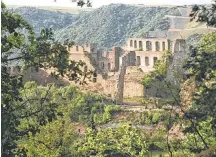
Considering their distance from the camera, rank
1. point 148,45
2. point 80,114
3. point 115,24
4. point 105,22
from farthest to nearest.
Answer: point 105,22, point 115,24, point 148,45, point 80,114

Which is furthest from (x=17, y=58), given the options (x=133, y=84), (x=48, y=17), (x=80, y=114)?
(x=48, y=17)

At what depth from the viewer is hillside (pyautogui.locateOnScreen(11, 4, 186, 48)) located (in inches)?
2259

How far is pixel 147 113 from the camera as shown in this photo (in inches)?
1143

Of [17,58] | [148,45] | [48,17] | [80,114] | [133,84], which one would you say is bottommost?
[80,114]

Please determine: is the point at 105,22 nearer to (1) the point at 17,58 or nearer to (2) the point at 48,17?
(2) the point at 48,17

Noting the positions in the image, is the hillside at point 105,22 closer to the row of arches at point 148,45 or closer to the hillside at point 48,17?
the hillside at point 48,17

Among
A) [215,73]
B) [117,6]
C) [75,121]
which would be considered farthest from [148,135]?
[117,6]

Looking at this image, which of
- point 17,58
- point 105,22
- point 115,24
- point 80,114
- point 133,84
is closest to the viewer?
point 17,58

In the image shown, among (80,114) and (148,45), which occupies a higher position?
(148,45)

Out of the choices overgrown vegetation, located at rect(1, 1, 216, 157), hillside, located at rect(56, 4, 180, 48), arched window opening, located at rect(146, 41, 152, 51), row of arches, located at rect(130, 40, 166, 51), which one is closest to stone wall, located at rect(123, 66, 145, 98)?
overgrown vegetation, located at rect(1, 1, 216, 157)

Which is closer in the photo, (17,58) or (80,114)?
(17,58)

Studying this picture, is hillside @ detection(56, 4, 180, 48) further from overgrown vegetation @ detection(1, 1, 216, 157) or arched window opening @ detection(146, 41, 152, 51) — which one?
overgrown vegetation @ detection(1, 1, 216, 157)

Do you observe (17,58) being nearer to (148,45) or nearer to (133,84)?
(133,84)

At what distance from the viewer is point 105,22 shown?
61406 millimetres
